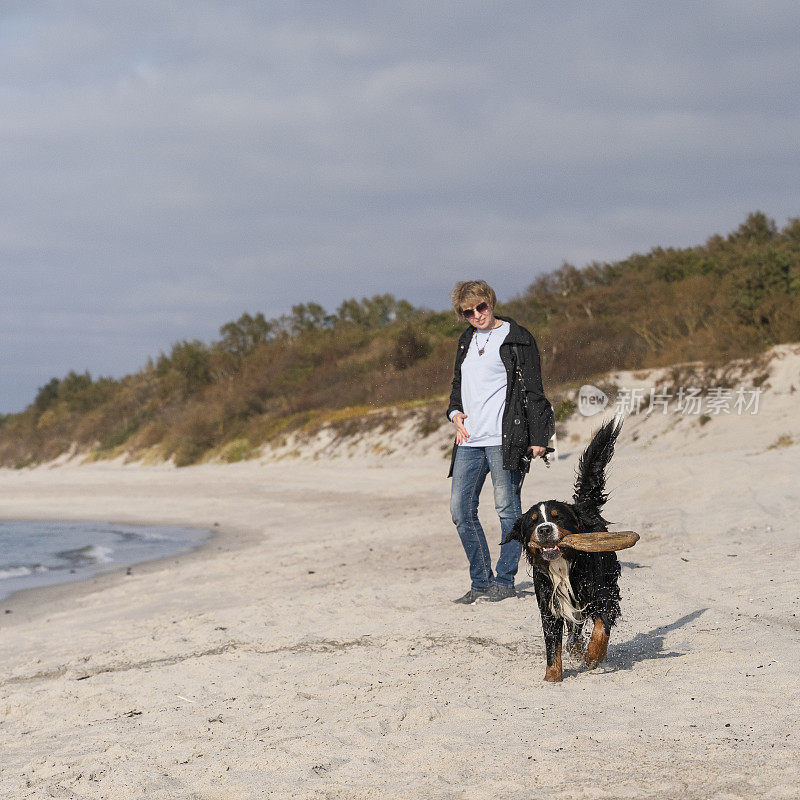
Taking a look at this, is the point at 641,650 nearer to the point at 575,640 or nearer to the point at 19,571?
the point at 575,640

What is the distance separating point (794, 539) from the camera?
6727 millimetres

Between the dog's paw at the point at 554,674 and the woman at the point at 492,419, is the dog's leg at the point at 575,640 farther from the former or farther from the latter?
the woman at the point at 492,419

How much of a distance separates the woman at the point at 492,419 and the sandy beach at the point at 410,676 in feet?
1.15

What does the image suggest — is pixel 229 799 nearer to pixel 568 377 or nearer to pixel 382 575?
pixel 382 575

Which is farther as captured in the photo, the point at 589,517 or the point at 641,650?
the point at 641,650

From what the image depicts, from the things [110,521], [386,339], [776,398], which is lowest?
[110,521]

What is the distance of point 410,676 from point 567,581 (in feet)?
2.98

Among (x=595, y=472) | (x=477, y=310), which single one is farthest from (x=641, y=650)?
(x=477, y=310)

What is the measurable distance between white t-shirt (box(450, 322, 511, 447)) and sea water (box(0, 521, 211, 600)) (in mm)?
5848

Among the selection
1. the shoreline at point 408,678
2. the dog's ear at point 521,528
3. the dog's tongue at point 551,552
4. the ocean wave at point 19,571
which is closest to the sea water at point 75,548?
the ocean wave at point 19,571

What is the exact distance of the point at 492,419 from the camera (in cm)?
527

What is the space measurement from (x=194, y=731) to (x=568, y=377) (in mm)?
18693

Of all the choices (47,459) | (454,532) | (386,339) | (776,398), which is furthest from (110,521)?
(47,459)

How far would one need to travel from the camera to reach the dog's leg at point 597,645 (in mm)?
3814
